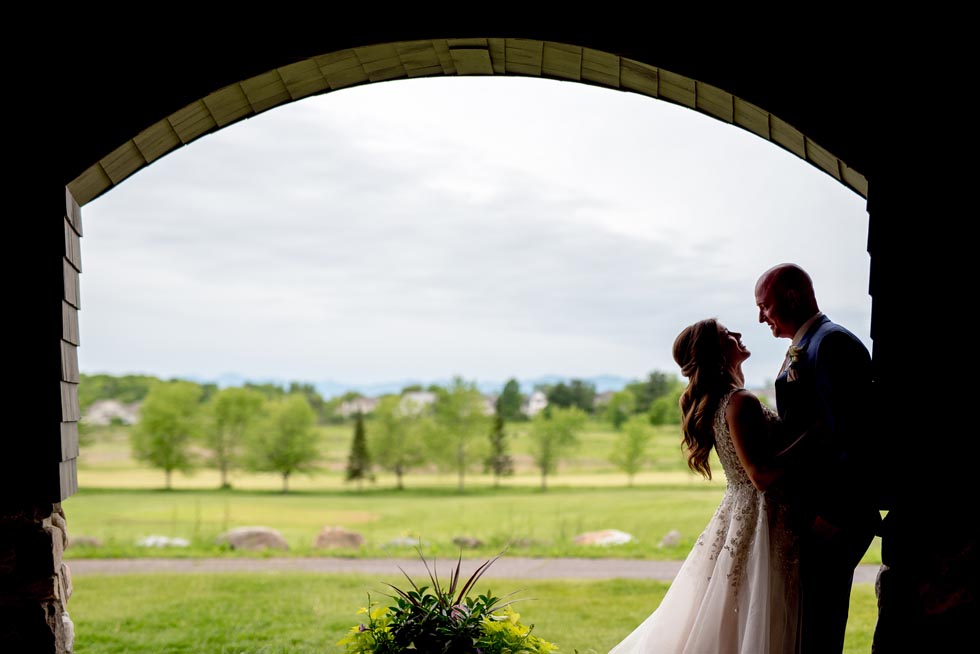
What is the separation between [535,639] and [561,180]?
58.4 metres

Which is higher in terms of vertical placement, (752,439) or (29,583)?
(752,439)

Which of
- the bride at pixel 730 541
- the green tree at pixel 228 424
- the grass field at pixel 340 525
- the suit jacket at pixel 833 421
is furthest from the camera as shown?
the green tree at pixel 228 424

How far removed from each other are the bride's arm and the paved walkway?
242 inches

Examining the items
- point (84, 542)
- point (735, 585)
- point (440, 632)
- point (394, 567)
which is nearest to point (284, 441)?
point (84, 542)

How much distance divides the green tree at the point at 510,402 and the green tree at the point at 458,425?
1.85ft

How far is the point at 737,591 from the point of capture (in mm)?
3094

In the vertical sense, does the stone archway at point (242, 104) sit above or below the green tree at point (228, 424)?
above

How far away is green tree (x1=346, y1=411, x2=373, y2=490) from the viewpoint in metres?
21.8

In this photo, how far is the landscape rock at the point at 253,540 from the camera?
11.4 metres

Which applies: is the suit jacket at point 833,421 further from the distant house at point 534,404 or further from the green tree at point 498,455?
the distant house at point 534,404

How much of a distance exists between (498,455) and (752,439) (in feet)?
62.1

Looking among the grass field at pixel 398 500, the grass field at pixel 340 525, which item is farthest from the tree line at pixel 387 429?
the grass field at pixel 340 525

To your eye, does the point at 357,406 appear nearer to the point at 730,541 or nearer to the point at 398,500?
the point at 398,500

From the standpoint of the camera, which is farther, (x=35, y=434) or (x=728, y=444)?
(x=728, y=444)
